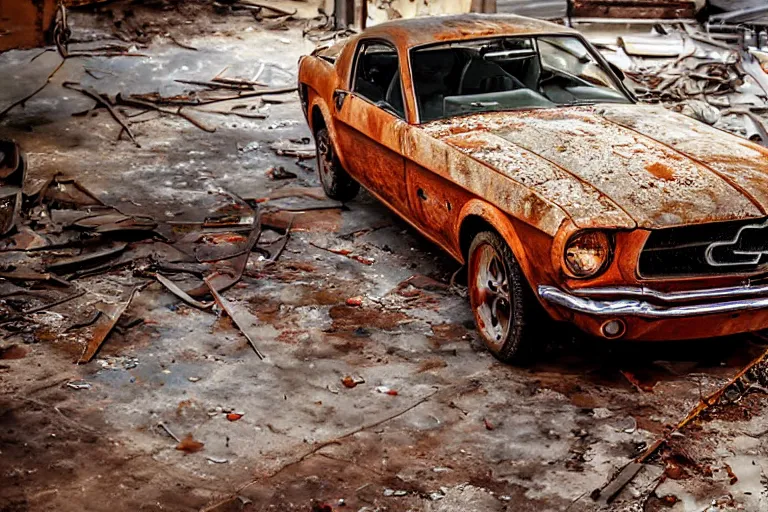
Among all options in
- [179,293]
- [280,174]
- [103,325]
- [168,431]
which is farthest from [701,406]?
[280,174]

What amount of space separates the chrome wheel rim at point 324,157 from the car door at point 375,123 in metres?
0.53

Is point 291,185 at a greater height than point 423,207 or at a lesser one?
lesser

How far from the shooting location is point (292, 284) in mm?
6344

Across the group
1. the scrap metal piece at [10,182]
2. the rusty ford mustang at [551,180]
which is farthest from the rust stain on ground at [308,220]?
the scrap metal piece at [10,182]

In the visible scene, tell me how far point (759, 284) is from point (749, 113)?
7159 mm

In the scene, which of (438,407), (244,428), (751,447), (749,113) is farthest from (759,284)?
(749,113)

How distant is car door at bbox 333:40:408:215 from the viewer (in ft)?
20.3

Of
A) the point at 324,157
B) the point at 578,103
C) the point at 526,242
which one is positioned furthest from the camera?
the point at 324,157

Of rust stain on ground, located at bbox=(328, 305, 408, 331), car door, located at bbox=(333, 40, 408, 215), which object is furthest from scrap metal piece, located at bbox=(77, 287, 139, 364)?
car door, located at bbox=(333, 40, 408, 215)

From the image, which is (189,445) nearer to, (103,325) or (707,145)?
(103,325)

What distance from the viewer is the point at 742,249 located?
15.1ft

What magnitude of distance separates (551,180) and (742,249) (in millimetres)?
988

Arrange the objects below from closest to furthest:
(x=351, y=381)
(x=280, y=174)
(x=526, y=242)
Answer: (x=526, y=242) → (x=351, y=381) → (x=280, y=174)

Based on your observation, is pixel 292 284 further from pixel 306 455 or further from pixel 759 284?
pixel 759 284
